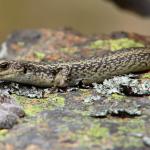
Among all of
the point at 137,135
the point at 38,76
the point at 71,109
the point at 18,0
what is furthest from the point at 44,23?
the point at 137,135

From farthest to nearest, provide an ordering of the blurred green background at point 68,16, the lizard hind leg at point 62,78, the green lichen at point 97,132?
the blurred green background at point 68,16 < the lizard hind leg at point 62,78 < the green lichen at point 97,132

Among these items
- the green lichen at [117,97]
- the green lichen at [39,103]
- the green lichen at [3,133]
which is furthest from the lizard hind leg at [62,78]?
the green lichen at [3,133]

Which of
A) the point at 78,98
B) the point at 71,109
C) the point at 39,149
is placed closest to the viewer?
the point at 39,149

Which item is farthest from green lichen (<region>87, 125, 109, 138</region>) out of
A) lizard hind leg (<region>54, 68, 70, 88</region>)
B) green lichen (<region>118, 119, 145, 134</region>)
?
lizard hind leg (<region>54, 68, 70, 88</region>)

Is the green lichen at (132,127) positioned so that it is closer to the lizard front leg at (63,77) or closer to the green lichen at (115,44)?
the lizard front leg at (63,77)

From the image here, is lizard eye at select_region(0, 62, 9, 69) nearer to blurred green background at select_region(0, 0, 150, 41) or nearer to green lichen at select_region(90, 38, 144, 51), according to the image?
green lichen at select_region(90, 38, 144, 51)

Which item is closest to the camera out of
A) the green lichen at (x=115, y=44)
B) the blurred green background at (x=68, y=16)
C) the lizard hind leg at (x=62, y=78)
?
the lizard hind leg at (x=62, y=78)

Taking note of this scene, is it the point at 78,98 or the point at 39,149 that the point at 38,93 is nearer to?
the point at 78,98
